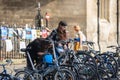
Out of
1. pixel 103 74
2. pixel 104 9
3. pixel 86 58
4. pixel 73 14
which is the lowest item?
pixel 103 74

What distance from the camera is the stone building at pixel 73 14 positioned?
2442 centimetres

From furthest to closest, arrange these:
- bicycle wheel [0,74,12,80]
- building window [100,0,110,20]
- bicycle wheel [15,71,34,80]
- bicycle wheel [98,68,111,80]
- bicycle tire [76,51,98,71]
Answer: building window [100,0,110,20] → bicycle wheel [98,68,111,80] → bicycle tire [76,51,98,71] → bicycle wheel [15,71,34,80] → bicycle wheel [0,74,12,80]

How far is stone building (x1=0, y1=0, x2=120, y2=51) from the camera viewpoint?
2442cm

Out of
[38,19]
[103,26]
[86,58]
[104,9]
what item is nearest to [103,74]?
[86,58]

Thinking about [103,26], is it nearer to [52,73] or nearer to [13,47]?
[13,47]

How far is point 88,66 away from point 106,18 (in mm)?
15133

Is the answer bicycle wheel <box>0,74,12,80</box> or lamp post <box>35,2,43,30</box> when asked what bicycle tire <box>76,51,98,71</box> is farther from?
lamp post <box>35,2,43,30</box>

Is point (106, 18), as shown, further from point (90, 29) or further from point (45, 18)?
point (45, 18)

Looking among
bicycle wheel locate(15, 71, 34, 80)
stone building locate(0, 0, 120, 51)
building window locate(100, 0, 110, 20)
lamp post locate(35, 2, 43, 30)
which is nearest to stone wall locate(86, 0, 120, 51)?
stone building locate(0, 0, 120, 51)

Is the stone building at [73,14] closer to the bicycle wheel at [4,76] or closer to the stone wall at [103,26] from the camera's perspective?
the stone wall at [103,26]

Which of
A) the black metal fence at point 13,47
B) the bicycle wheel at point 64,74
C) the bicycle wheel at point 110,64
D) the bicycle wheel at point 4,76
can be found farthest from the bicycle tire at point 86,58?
the black metal fence at point 13,47

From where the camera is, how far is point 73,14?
25547 millimetres

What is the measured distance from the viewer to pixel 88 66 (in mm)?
12438

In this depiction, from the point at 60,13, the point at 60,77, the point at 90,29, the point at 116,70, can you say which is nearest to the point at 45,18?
the point at 60,13
